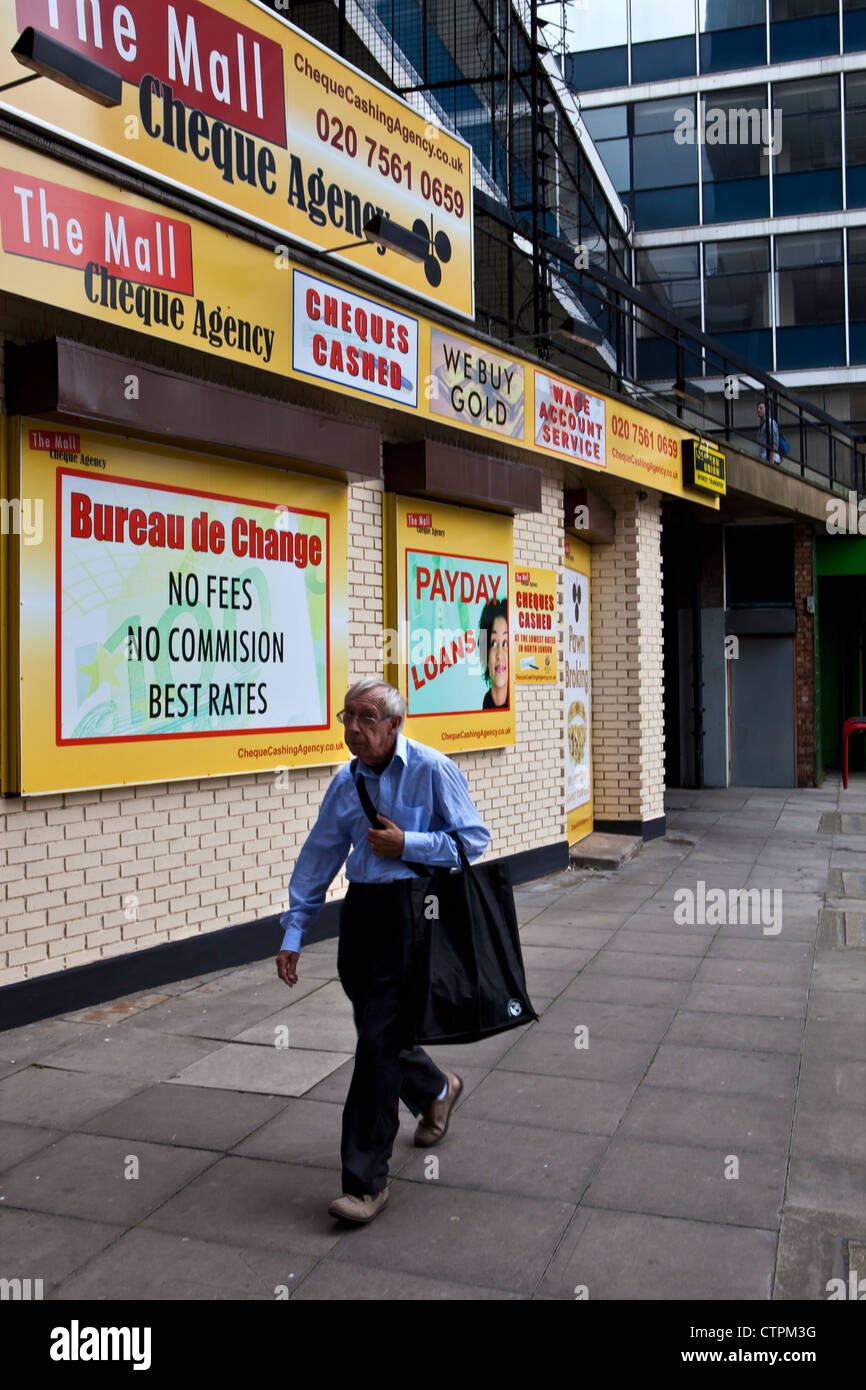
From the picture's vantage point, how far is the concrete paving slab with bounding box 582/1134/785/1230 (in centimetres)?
385

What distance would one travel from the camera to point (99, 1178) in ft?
13.4

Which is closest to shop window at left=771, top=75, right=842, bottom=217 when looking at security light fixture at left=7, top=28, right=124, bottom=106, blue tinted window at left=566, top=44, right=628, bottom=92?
blue tinted window at left=566, top=44, right=628, bottom=92

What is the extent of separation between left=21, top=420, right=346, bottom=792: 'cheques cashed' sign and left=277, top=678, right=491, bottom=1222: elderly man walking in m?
2.29

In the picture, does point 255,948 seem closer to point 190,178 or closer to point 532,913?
point 532,913

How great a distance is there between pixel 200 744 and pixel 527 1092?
9.20 feet

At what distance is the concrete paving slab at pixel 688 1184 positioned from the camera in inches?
152

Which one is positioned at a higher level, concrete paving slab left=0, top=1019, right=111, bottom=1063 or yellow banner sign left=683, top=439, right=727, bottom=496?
yellow banner sign left=683, top=439, right=727, bottom=496

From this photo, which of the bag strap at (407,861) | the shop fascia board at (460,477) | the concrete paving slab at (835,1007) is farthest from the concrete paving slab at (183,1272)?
the shop fascia board at (460,477)

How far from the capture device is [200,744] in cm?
674

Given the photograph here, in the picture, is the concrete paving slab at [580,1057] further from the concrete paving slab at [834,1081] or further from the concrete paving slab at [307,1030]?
the concrete paving slab at [307,1030]

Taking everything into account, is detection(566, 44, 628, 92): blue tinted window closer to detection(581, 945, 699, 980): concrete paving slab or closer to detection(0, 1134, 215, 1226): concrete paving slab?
detection(581, 945, 699, 980): concrete paving slab

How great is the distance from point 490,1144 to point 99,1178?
140 cm

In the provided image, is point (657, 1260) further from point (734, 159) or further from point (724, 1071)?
point (734, 159)
